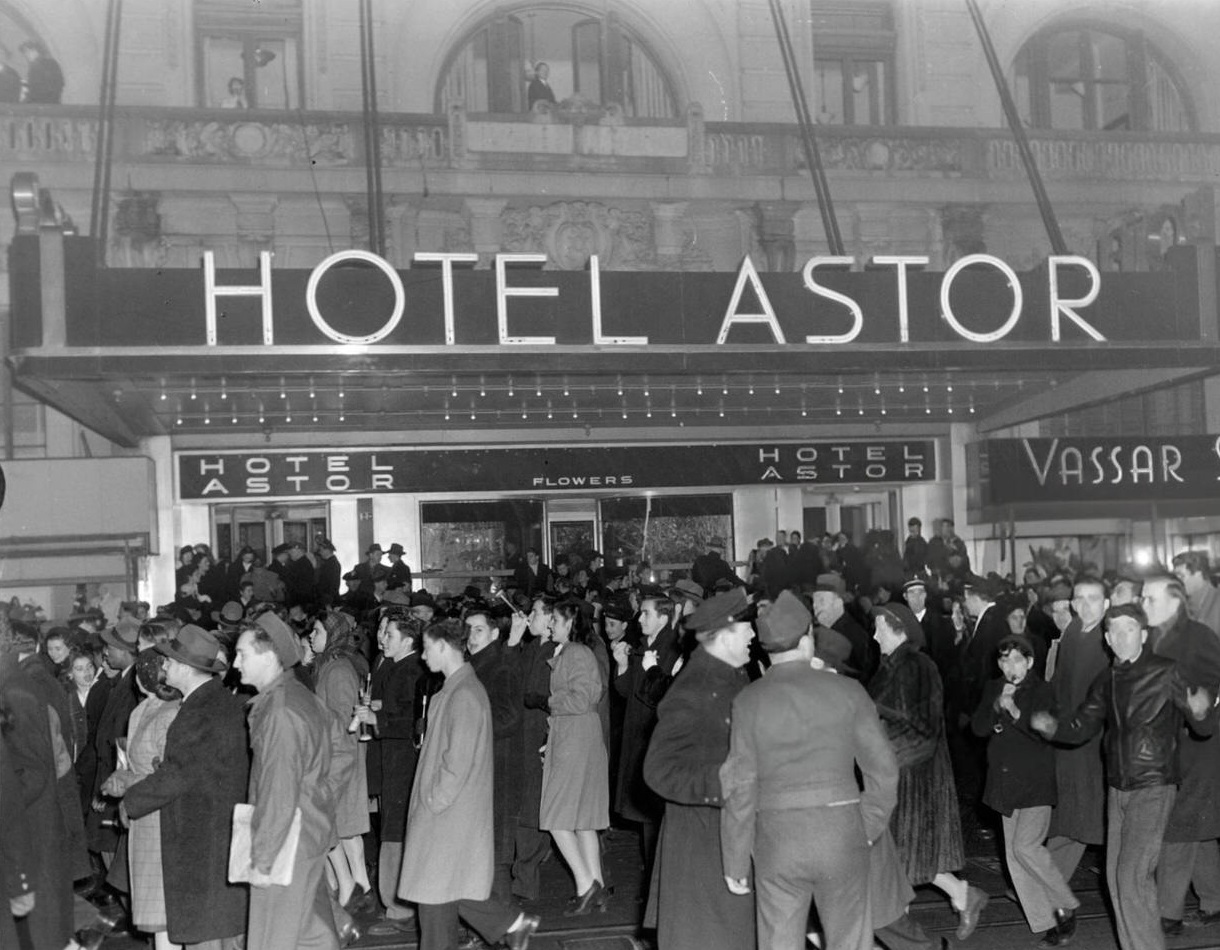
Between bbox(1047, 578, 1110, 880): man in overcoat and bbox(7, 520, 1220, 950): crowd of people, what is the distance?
18 millimetres

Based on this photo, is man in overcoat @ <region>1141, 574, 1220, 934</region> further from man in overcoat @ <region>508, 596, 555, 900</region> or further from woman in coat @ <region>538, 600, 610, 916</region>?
man in overcoat @ <region>508, 596, 555, 900</region>

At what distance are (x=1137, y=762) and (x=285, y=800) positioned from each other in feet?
13.6

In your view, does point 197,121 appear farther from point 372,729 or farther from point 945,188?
point 372,729

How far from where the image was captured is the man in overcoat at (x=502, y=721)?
916cm

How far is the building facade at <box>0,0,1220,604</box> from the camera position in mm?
18797

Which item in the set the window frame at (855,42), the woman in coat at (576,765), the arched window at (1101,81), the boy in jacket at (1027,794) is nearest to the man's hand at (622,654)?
the woman in coat at (576,765)

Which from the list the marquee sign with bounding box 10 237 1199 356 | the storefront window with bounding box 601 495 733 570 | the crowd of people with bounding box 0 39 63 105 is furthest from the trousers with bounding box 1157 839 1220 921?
the crowd of people with bounding box 0 39 63 105

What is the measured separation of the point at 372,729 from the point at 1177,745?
503 cm

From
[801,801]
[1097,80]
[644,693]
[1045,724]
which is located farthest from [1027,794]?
[1097,80]

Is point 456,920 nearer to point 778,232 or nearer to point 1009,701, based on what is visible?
point 1009,701

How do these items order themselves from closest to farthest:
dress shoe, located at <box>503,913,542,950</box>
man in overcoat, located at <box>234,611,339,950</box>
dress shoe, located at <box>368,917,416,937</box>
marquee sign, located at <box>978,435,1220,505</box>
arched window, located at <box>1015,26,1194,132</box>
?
1. man in overcoat, located at <box>234,611,339,950</box>
2. dress shoe, located at <box>503,913,542,950</box>
3. dress shoe, located at <box>368,917,416,937</box>
4. marquee sign, located at <box>978,435,1220,505</box>
5. arched window, located at <box>1015,26,1194,132</box>

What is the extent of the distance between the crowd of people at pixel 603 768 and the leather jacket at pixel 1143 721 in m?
0.02

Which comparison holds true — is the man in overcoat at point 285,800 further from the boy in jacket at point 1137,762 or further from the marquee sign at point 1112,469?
the marquee sign at point 1112,469

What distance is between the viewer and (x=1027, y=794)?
8305mm
